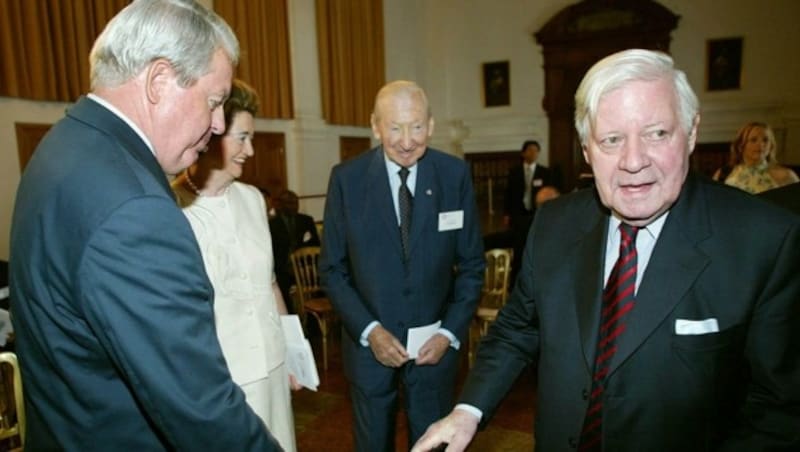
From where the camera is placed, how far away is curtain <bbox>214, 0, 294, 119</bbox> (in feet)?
22.1

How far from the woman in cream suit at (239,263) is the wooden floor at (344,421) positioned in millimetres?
1524

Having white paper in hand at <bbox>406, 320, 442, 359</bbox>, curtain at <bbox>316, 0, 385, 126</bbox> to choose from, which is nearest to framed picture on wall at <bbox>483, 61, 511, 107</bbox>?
curtain at <bbox>316, 0, 385, 126</bbox>

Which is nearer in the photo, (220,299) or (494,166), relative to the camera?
(220,299)

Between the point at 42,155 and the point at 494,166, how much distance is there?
10.6 metres

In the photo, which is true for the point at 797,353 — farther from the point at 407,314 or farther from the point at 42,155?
the point at 42,155

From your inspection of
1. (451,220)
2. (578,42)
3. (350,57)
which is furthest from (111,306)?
(578,42)

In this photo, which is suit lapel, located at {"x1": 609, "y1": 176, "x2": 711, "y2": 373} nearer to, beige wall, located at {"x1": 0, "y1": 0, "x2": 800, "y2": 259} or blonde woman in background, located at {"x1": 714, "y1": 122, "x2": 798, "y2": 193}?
blonde woman in background, located at {"x1": 714, "y1": 122, "x2": 798, "y2": 193}

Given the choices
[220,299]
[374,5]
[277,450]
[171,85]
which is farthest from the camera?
[374,5]

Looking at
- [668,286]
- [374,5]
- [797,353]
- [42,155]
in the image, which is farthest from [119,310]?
[374,5]

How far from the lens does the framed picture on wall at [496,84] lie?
10906 mm

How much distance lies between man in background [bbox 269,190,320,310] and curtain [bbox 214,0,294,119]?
242 cm

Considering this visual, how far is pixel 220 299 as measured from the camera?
1.59 meters

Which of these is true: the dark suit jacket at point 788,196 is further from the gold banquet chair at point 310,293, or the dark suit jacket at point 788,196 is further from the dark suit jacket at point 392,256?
the gold banquet chair at point 310,293

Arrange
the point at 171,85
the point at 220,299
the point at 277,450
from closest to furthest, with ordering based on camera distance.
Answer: the point at 171,85
the point at 277,450
the point at 220,299
